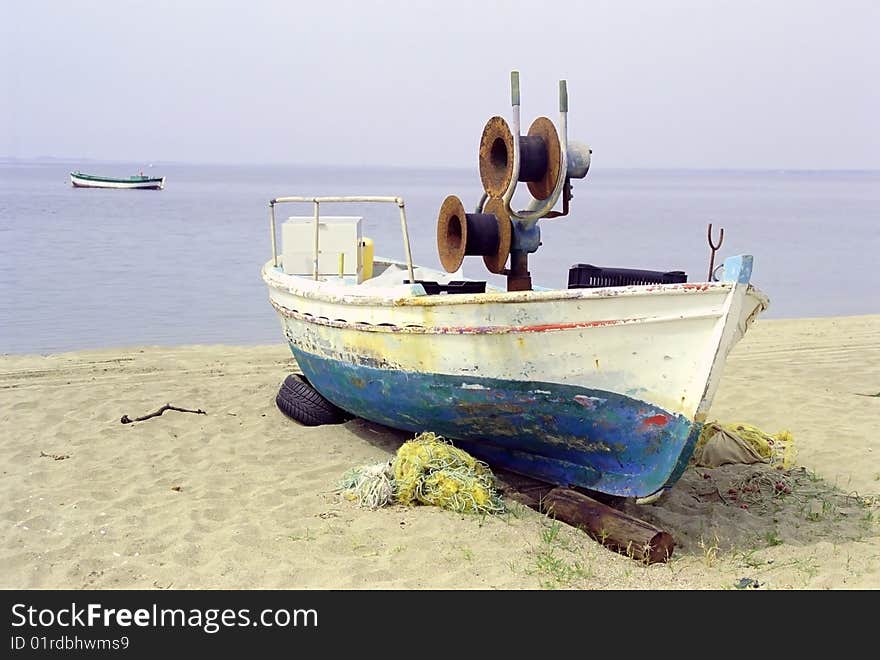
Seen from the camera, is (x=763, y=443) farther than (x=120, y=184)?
No

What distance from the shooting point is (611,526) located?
5094 mm

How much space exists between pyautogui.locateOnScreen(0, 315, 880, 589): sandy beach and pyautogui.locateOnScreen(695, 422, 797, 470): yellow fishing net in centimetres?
12

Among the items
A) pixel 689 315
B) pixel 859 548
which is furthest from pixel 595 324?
pixel 859 548

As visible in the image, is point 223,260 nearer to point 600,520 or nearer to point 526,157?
point 526,157

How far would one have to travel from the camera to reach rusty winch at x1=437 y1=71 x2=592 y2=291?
228 inches

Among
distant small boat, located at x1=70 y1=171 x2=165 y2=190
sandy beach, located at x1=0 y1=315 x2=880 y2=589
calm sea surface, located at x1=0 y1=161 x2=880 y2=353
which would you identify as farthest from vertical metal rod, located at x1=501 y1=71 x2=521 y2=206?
distant small boat, located at x1=70 y1=171 x2=165 y2=190

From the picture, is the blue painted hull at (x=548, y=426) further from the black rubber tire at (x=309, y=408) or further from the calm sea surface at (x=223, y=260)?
the calm sea surface at (x=223, y=260)

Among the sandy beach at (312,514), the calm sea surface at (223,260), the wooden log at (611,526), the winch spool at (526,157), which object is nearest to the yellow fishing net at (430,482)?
the sandy beach at (312,514)

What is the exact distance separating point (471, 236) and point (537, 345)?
3.43 ft

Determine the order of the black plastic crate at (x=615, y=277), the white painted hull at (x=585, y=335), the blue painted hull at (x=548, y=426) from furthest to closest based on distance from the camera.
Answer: the black plastic crate at (x=615, y=277)
the blue painted hull at (x=548, y=426)
the white painted hull at (x=585, y=335)

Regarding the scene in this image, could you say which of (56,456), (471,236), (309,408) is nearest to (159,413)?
(56,456)

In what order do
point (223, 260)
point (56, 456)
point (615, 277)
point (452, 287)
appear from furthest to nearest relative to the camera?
point (223, 260), point (56, 456), point (452, 287), point (615, 277)

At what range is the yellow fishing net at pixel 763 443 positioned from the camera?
22.2 ft

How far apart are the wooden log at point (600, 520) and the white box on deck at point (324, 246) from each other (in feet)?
9.27
